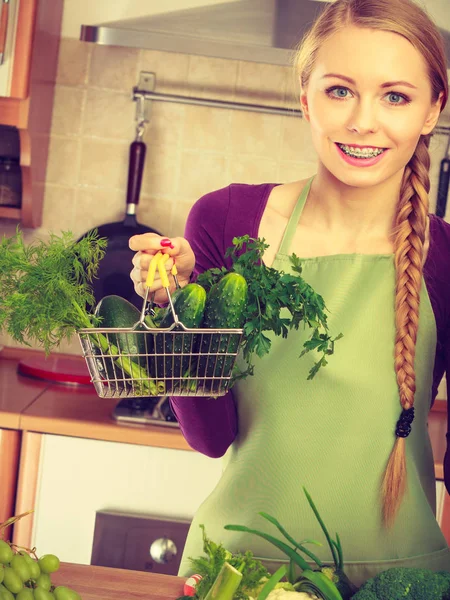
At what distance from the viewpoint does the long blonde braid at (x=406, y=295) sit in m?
1.21

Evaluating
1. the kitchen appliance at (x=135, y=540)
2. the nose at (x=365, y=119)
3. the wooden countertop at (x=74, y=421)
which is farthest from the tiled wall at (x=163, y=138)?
the nose at (x=365, y=119)

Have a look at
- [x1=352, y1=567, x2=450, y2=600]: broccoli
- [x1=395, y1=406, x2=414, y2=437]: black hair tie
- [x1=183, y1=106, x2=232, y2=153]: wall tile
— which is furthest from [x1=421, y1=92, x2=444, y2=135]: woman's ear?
[x1=183, y1=106, x2=232, y2=153]: wall tile

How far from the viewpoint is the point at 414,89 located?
1.15 m

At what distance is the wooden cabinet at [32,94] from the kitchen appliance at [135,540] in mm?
886

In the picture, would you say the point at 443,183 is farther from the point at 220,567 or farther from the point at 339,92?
the point at 220,567

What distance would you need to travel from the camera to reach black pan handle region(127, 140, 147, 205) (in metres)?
2.29

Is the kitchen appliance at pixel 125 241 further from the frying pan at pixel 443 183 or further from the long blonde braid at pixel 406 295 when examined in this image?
the long blonde braid at pixel 406 295

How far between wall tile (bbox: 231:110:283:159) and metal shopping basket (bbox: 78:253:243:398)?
155 centimetres

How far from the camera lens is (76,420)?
1.88 m

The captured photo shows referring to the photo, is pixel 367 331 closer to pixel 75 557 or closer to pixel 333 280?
pixel 333 280

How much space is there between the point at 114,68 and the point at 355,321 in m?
1.37

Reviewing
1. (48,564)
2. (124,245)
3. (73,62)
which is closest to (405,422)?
(48,564)

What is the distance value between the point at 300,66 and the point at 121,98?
45.4 inches

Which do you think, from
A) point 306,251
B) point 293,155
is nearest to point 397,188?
point 306,251
